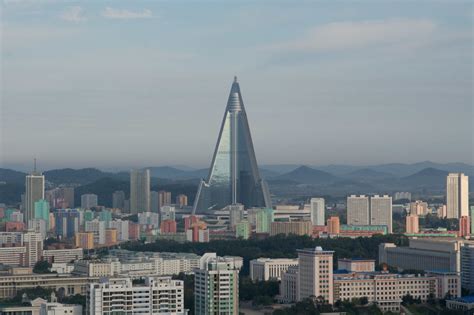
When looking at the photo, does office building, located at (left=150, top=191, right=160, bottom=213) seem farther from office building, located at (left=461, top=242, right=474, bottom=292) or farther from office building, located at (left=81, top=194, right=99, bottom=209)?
office building, located at (left=461, top=242, right=474, bottom=292)

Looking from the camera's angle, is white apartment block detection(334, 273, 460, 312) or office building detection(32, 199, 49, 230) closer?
white apartment block detection(334, 273, 460, 312)

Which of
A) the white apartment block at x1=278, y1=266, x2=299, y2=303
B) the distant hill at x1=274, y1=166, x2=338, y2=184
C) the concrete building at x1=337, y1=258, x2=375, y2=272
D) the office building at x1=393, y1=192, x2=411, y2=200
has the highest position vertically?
the distant hill at x1=274, y1=166, x2=338, y2=184

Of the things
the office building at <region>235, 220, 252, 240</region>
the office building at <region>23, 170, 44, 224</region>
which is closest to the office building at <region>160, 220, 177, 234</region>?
the office building at <region>235, 220, 252, 240</region>

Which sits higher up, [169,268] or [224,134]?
[224,134]

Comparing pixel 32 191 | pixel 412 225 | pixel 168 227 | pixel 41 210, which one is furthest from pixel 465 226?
pixel 32 191

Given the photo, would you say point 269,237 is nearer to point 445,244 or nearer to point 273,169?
point 445,244

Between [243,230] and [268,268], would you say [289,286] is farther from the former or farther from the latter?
[243,230]

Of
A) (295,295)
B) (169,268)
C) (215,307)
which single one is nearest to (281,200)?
(169,268)
